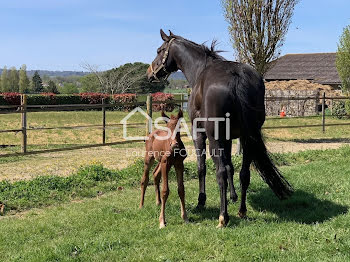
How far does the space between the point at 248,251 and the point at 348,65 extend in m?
21.5

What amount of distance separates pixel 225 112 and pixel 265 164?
3.33ft

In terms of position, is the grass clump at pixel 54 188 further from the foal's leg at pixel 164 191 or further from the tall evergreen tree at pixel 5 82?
the tall evergreen tree at pixel 5 82

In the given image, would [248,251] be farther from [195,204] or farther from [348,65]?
[348,65]

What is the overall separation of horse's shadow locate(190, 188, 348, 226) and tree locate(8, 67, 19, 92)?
69.9 meters

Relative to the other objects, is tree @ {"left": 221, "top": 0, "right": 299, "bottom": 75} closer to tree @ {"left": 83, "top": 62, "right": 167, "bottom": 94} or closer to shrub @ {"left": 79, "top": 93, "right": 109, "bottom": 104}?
shrub @ {"left": 79, "top": 93, "right": 109, "bottom": 104}

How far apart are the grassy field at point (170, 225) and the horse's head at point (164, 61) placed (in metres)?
2.02

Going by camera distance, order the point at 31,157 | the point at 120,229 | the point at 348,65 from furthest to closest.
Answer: the point at 348,65 < the point at 31,157 < the point at 120,229

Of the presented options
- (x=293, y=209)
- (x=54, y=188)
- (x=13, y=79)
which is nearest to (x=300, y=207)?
(x=293, y=209)

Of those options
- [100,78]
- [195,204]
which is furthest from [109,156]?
[100,78]

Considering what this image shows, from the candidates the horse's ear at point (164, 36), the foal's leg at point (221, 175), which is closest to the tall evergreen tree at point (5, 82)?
the horse's ear at point (164, 36)

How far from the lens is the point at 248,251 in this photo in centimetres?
360

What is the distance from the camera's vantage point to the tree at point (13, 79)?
6906cm

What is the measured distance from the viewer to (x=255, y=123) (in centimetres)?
476

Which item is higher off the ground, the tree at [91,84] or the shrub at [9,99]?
the tree at [91,84]
